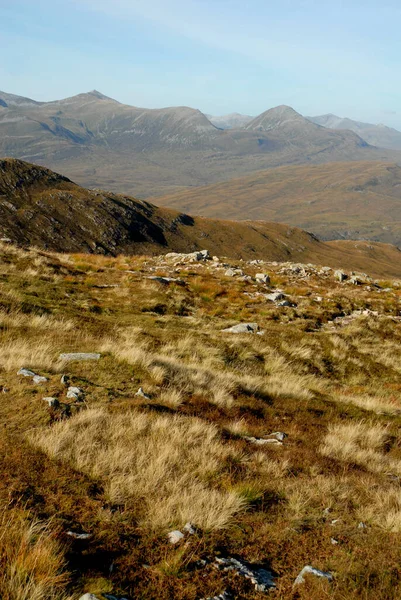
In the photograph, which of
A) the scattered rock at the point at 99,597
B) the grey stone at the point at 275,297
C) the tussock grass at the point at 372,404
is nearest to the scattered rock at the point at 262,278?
the grey stone at the point at 275,297

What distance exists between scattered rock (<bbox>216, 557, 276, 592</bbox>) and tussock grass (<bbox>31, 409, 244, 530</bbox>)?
21.0 inches

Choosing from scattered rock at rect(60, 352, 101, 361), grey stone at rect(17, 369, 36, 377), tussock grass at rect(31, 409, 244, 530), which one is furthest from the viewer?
scattered rock at rect(60, 352, 101, 361)

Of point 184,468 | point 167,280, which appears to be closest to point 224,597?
point 184,468

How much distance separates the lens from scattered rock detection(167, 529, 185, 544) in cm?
458

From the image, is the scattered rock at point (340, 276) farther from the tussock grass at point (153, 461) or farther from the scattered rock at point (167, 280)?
the tussock grass at point (153, 461)

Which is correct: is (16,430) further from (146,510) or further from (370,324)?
(370,324)

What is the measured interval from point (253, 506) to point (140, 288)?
59.8ft

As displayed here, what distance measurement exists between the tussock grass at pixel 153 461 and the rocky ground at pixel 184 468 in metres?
0.03

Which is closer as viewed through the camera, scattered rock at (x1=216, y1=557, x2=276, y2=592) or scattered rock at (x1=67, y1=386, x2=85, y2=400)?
scattered rock at (x1=216, y1=557, x2=276, y2=592)

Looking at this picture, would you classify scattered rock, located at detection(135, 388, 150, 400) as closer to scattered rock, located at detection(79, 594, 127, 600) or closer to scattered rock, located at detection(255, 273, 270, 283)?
scattered rock, located at detection(79, 594, 127, 600)

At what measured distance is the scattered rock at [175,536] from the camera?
458 centimetres

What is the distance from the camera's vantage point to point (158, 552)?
172 inches

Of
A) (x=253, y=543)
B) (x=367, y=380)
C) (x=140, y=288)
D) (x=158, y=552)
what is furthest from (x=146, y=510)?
(x=140, y=288)

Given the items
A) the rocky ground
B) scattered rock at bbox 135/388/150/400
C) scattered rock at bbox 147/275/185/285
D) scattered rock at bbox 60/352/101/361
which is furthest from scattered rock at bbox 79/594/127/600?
scattered rock at bbox 147/275/185/285
